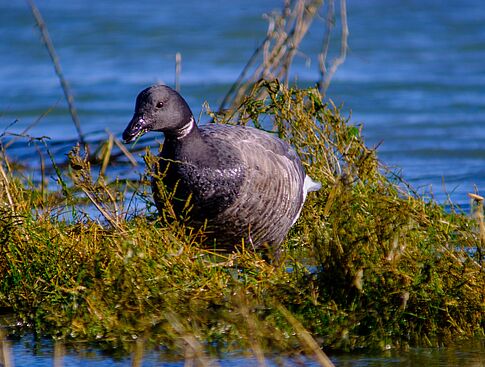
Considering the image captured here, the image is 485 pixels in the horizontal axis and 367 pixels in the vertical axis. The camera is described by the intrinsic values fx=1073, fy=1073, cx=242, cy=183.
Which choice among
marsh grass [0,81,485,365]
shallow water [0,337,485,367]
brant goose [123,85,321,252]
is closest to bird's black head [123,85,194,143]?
brant goose [123,85,321,252]

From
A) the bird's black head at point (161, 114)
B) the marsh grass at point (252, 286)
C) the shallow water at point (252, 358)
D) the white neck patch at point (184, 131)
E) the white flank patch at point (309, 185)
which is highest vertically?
the bird's black head at point (161, 114)

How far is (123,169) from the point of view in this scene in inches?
431

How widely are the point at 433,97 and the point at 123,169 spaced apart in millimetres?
6163

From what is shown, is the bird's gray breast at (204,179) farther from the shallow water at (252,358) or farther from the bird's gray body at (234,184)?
the shallow water at (252,358)

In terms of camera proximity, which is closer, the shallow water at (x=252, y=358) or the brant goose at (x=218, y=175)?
the shallow water at (x=252, y=358)

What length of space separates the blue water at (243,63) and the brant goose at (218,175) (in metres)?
2.65

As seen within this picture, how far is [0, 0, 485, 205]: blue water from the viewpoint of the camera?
512 inches

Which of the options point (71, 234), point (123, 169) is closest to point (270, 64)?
point (123, 169)

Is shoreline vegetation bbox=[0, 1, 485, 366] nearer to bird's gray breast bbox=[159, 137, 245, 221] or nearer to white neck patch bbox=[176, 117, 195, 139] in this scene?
bird's gray breast bbox=[159, 137, 245, 221]

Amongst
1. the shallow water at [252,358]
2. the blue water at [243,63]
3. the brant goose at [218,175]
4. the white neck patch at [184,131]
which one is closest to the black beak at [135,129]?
the brant goose at [218,175]

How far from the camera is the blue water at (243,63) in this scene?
512 inches

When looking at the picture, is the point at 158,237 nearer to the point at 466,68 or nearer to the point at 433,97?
the point at 433,97

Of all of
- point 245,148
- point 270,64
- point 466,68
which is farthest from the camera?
point 466,68

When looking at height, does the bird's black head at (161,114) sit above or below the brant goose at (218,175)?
above
